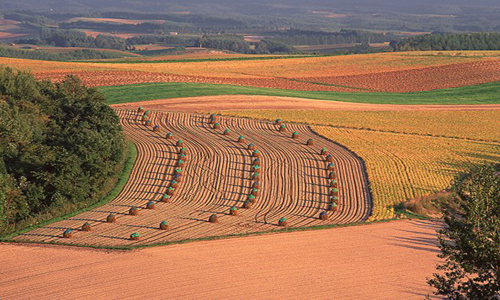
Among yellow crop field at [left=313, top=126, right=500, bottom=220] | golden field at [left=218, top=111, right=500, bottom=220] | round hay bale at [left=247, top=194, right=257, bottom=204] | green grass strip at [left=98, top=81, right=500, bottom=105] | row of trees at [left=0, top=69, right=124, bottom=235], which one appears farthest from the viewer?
green grass strip at [left=98, top=81, right=500, bottom=105]

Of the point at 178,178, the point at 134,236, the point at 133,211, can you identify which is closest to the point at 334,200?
the point at 178,178

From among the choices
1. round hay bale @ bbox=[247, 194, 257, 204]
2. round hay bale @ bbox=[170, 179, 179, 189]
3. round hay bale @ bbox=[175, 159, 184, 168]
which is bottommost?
round hay bale @ bbox=[247, 194, 257, 204]

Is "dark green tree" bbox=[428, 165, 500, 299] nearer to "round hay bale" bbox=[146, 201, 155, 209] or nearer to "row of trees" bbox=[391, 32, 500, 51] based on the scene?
"round hay bale" bbox=[146, 201, 155, 209]

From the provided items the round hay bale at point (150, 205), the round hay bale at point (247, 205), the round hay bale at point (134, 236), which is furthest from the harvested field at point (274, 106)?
the round hay bale at point (134, 236)

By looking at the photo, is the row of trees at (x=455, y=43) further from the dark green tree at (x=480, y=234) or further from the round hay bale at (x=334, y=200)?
the dark green tree at (x=480, y=234)

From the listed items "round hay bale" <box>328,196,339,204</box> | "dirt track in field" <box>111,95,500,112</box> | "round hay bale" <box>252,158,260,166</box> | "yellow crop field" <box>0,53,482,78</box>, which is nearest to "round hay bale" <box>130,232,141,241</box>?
"round hay bale" <box>328,196,339,204</box>

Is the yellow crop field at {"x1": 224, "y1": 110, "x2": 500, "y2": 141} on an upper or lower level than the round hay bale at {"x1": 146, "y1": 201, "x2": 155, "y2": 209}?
upper

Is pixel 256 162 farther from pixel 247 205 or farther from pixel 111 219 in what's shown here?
pixel 111 219
